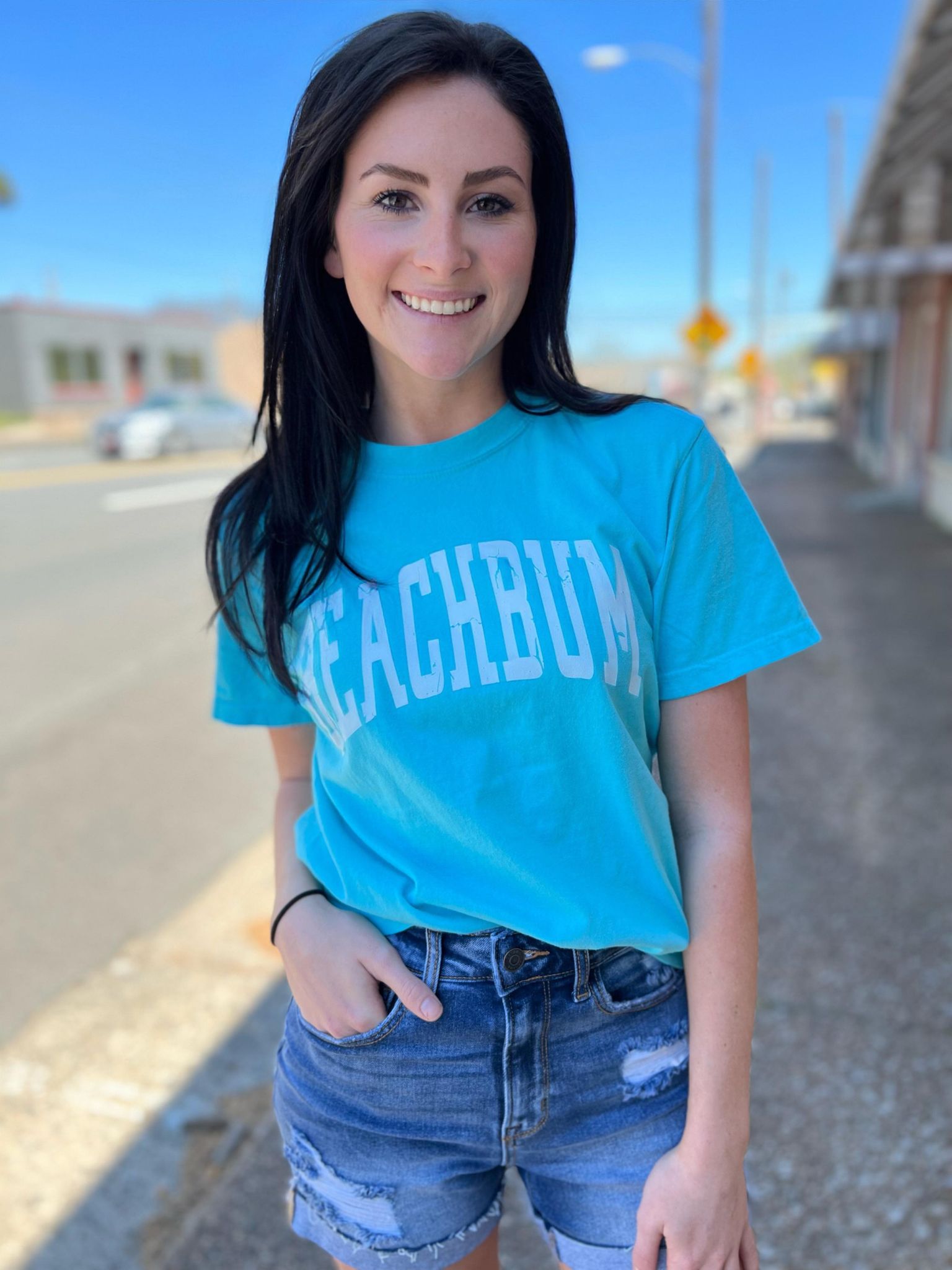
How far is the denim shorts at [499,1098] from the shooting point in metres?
1.18

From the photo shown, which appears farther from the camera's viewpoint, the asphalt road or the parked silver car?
the parked silver car

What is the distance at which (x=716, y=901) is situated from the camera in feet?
3.88

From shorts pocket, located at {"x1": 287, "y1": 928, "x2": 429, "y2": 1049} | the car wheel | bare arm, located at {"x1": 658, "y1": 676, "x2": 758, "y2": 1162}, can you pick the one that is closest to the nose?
bare arm, located at {"x1": 658, "y1": 676, "x2": 758, "y2": 1162}

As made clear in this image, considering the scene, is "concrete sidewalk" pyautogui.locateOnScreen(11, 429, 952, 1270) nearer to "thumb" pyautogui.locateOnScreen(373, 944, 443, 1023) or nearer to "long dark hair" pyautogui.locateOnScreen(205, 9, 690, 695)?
"thumb" pyautogui.locateOnScreen(373, 944, 443, 1023)

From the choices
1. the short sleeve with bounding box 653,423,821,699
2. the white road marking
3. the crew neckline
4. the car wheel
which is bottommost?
the car wheel

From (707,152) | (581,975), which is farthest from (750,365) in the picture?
(581,975)

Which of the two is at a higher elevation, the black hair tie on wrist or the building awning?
the black hair tie on wrist

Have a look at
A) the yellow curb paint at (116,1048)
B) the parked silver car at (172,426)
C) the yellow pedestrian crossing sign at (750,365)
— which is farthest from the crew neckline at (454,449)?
the yellow pedestrian crossing sign at (750,365)

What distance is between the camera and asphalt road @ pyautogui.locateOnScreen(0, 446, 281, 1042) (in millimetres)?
3641

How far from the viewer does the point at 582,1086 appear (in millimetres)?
1194

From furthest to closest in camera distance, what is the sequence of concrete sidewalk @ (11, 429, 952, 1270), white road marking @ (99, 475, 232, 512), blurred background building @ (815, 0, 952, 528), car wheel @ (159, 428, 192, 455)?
1. car wheel @ (159, 428, 192, 455)
2. white road marking @ (99, 475, 232, 512)
3. blurred background building @ (815, 0, 952, 528)
4. concrete sidewalk @ (11, 429, 952, 1270)

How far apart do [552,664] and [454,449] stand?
0.30 m

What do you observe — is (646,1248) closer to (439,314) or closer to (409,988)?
(409,988)

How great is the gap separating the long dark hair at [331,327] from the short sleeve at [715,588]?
160 millimetres
